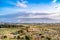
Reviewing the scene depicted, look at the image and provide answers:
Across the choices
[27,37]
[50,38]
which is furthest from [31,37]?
[50,38]

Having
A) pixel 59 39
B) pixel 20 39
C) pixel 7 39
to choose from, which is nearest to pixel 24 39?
pixel 20 39

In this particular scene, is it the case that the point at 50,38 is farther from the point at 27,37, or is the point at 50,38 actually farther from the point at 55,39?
the point at 27,37

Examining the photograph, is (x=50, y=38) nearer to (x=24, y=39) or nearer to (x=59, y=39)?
(x=59, y=39)

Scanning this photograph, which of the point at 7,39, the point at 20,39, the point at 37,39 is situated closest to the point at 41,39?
the point at 37,39

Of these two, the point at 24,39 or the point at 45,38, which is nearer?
the point at 24,39

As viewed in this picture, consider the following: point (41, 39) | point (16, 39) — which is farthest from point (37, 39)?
point (16, 39)

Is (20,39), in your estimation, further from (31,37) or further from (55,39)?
(55,39)

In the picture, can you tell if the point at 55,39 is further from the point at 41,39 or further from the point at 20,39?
the point at 20,39
